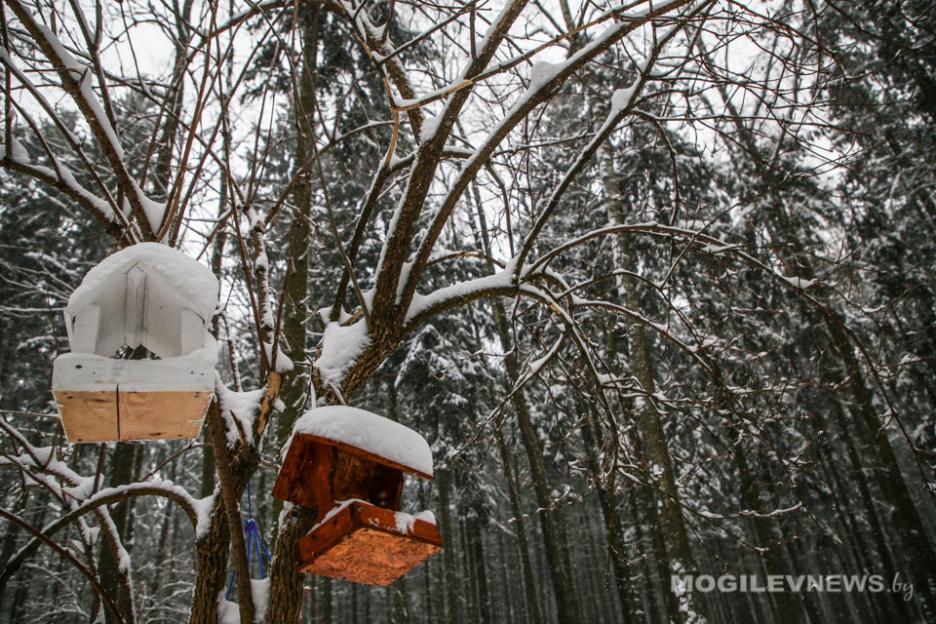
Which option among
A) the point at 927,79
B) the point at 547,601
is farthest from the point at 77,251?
the point at 547,601

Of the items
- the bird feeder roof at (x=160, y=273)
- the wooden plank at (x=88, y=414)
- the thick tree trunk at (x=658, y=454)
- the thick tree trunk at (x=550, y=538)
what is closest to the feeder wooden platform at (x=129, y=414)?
the wooden plank at (x=88, y=414)

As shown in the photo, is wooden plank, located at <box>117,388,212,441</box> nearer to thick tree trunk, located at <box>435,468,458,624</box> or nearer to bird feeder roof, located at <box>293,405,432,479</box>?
bird feeder roof, located at <box>293,405,432,479</box>

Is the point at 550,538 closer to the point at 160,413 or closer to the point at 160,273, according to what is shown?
the point at 160,413

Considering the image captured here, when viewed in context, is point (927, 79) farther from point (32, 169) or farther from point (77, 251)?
point (77, 251)

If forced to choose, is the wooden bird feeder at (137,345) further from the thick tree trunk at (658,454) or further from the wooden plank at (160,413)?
the thick tree trunk at (658,454)

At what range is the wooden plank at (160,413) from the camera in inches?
66.1

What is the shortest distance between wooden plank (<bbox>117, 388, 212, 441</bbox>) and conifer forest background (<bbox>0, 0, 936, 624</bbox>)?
0.10 meters

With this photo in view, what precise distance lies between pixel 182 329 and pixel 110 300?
0.24m

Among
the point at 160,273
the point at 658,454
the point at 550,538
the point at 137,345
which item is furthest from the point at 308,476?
the point at 550,538

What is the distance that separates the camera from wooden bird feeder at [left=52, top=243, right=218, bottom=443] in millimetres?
1601

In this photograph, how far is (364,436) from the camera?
2086 mm

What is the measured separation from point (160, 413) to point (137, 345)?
0.25m

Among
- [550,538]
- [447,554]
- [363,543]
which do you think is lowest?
[363,543]

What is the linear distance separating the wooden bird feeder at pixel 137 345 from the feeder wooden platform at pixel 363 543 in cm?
62
